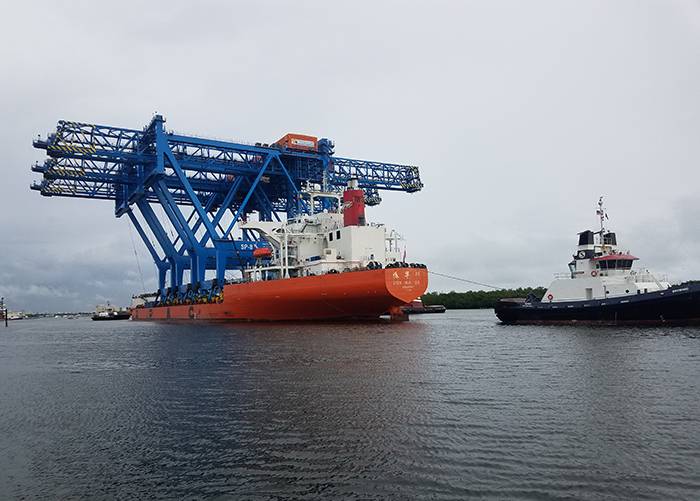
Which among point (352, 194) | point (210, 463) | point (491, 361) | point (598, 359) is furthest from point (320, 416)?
point (352, 194)

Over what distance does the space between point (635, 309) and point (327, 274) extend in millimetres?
16004

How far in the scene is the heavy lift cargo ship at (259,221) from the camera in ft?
107

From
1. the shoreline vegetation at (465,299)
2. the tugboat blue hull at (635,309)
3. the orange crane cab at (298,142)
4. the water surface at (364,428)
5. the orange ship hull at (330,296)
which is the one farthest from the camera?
the shoreline vegetation at (465,299)


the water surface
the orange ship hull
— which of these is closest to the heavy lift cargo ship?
the orange ship hull

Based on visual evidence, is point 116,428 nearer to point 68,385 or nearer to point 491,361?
point 68,385

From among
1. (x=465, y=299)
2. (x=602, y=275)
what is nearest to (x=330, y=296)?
(x=602, y=275)

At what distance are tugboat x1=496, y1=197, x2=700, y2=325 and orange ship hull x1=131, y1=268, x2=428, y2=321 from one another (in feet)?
25.1

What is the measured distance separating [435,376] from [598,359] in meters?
5.37

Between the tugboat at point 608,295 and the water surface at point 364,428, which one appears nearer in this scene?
the water surface at point 364,428

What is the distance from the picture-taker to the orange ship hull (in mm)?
29766

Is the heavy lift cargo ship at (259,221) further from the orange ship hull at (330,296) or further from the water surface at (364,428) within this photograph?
the water surface at (364,428)

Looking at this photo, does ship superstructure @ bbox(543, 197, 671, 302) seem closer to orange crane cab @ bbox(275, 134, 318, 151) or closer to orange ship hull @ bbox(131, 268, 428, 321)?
orange ship hull @ bbox(131, 268, 428, 321)

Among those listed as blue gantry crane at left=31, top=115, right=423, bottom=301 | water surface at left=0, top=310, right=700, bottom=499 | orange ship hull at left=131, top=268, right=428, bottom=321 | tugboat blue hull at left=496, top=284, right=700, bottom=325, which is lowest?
water surface at left=0, top=310, right=700, bottom=499

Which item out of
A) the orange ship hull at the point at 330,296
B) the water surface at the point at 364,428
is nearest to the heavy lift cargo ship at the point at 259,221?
the orange ship hull at the point at 330,296
